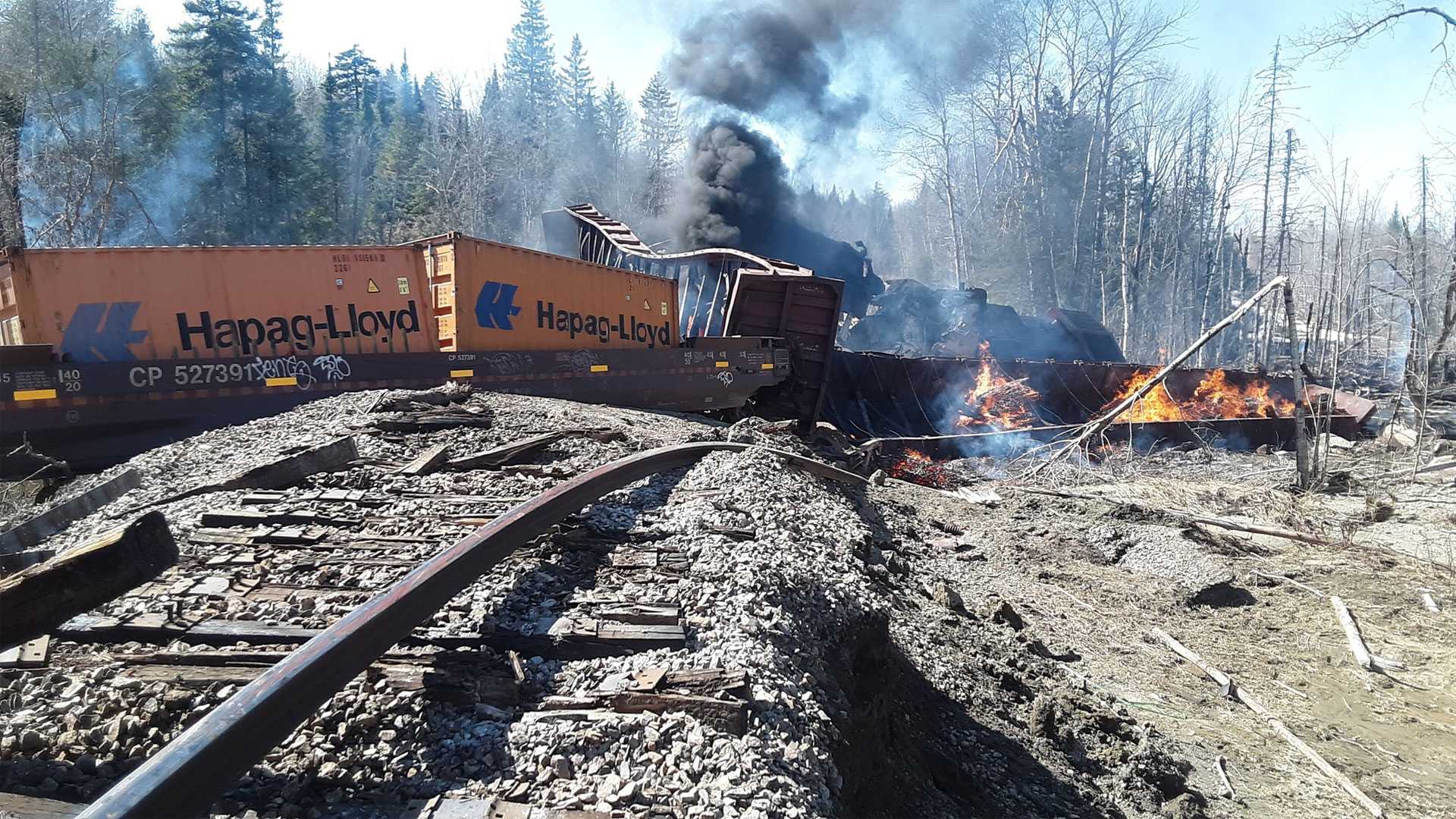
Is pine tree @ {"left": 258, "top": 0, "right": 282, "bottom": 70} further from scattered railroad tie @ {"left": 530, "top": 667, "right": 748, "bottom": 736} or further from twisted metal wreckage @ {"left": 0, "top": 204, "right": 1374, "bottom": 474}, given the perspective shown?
scattered railroad tie @ {"left": 530, "top": 667, "right": 748, "bottom": 736}

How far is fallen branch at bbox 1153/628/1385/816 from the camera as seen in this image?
5.05m

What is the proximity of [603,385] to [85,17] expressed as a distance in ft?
138

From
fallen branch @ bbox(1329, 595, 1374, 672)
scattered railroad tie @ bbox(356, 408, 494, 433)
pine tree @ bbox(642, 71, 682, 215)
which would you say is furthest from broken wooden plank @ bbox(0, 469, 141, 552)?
pine tree @ bbox(642, 71, 682, 215)

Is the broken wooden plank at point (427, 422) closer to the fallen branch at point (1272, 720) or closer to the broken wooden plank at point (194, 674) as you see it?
the broken wooden plank at point (194, 674)

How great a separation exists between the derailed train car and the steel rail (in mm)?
8447

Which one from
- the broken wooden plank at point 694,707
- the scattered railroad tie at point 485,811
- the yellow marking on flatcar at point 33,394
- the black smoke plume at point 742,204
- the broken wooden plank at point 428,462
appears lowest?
the scattered railroad tie at point 485,811

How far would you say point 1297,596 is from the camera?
27.6 ft

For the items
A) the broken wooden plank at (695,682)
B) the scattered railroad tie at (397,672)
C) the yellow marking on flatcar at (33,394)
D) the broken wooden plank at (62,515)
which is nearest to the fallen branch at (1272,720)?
the broken wooden plank at (695,682)

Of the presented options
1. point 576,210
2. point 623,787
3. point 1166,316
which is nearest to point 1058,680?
point 623,787

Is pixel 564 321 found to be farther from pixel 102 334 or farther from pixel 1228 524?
pixel 1228 524

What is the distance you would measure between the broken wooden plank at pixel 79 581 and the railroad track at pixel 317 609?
20.1 inches

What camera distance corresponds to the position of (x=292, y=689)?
8.39 ft

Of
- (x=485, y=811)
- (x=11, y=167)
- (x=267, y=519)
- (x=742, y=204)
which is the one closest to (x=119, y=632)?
(x=267, y=519)

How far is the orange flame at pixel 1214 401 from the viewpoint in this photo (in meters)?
19.7
